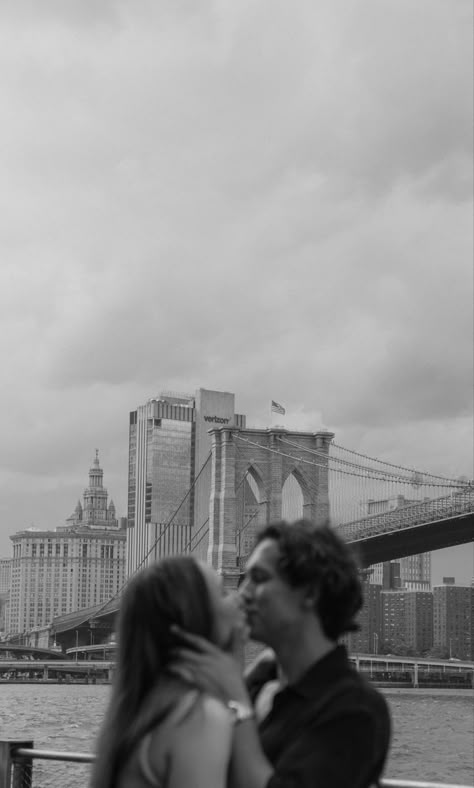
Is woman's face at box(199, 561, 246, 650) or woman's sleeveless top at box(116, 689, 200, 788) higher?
woman's face at box(199, 561, 246, 650)

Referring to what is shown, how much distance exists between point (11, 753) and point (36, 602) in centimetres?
16165

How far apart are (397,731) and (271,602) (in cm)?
3168

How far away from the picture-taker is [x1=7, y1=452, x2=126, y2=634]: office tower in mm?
162263

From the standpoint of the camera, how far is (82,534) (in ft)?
554

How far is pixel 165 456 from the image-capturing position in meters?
156

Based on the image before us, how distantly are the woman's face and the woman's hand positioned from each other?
3cm

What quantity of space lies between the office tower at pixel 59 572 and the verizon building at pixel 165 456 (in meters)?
8.43

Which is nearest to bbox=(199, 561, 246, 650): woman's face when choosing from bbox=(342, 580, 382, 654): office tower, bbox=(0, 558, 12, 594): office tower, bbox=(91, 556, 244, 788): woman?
bbox=(91, 556, 244, 788): woman

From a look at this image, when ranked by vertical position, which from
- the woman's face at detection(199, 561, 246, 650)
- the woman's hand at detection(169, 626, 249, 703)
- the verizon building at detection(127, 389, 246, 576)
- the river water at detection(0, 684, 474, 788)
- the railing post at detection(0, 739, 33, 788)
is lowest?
the river water at detection(0, 684, 474, 788)

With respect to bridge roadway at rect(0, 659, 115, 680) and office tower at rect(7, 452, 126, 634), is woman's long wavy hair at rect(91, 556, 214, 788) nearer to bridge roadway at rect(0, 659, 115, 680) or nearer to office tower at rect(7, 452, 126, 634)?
bridge roadway at rect(0, 659, 115, 680)

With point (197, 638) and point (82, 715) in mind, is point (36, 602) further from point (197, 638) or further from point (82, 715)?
point (197, 638)

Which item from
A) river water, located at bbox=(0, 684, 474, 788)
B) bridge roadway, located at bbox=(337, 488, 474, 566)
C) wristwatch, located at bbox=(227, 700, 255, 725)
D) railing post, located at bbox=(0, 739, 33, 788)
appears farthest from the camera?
bridge roadway, located at bbox=(337, 488, 474, 566)

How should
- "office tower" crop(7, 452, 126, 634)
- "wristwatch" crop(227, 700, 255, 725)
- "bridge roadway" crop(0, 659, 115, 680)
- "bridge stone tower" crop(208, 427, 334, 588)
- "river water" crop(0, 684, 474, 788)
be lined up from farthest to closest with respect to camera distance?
"office tower" crop(7, 452, 126, 634) → "bridge roadway" crop(0, 659, 115, 680) → "bridge stone tower" crop(208, 427, 334, 588) → "river water" crop(0, 684, 474, 788) → "wristwatch" crop(227, 700, 255, 725)

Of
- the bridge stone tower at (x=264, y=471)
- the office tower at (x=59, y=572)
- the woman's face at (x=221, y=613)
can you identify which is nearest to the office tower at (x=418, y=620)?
the bridge stone tower at (x=264, y=471)
